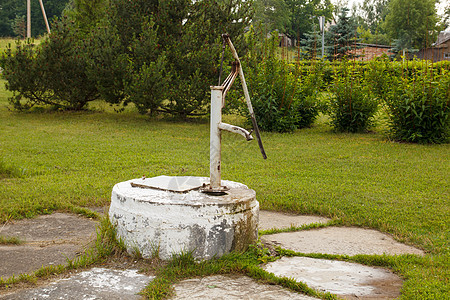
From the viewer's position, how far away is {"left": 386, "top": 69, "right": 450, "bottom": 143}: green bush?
898 cm

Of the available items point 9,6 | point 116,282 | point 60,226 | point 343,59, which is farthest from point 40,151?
point 9,6

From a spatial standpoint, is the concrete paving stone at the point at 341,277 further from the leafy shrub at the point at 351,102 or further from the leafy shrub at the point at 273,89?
the leafy shrub at the point at 351,102

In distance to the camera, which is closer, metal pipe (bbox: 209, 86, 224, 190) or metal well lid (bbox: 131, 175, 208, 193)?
metal pipe (bbox: 209, 86, 224, 190)

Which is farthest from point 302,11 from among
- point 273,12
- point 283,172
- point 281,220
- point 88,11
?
point 281,220

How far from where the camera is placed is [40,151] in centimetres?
812

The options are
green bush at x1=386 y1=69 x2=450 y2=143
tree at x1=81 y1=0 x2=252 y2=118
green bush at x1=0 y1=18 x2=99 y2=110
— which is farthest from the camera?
green bush at x1=0 y1=18 x2=99 y2=110

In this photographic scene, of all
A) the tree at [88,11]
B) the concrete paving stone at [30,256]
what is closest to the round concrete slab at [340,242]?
the concrete paving stone at [30,256]

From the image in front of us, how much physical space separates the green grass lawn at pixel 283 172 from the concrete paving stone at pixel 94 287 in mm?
1727

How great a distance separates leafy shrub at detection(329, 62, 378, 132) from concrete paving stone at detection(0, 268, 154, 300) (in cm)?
819

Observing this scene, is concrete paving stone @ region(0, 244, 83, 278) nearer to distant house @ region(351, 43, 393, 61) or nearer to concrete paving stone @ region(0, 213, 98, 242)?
concrete paving stone @ region(0, 213, 98, 242)

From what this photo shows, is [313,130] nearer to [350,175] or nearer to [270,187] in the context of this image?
[350,175]

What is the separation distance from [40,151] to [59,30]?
532cm

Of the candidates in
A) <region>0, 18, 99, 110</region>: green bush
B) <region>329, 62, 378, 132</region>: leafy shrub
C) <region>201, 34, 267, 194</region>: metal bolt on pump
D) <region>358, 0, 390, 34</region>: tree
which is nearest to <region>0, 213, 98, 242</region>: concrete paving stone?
<region>201, 34, 267, 194</region>: metal bolt on pump

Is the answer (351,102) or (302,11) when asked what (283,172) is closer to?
(351,102)
